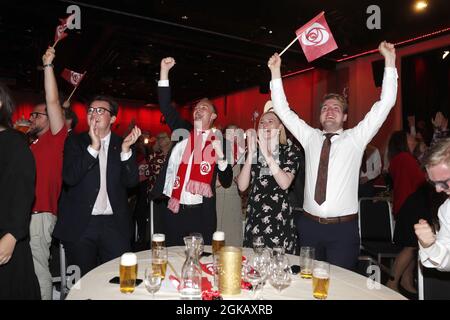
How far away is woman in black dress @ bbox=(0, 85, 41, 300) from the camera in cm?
181

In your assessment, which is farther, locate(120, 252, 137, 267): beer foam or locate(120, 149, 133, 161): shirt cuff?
locate(120, 149, 133, 161): shirt cuff

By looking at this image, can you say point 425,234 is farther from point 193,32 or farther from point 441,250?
point 193,32

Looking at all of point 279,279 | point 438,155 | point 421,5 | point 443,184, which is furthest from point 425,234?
point 421,5

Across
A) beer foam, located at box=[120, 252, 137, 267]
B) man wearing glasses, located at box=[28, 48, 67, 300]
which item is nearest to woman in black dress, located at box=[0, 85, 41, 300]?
beer foam, located at box=[120, 252, 137, 267]

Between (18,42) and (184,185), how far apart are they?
8161 millimetres

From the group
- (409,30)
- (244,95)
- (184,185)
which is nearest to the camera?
(184,185)

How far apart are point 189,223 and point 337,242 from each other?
1009 millimetres

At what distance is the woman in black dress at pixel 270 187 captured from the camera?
2781 mm

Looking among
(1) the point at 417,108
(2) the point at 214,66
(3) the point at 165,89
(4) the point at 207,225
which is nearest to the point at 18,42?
(2) the point at 214,66

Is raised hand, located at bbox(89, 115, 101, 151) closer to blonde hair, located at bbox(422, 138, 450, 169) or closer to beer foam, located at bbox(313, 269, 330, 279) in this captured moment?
beer foam, located at bbox(313, 269, 330, 279)

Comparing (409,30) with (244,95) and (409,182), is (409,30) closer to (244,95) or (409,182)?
(409,182)

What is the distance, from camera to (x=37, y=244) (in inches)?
106

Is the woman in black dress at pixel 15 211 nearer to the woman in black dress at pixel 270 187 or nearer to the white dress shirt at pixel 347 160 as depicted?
the woman in black dress at pixel 270 187

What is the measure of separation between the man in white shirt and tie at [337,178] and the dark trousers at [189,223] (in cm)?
64
